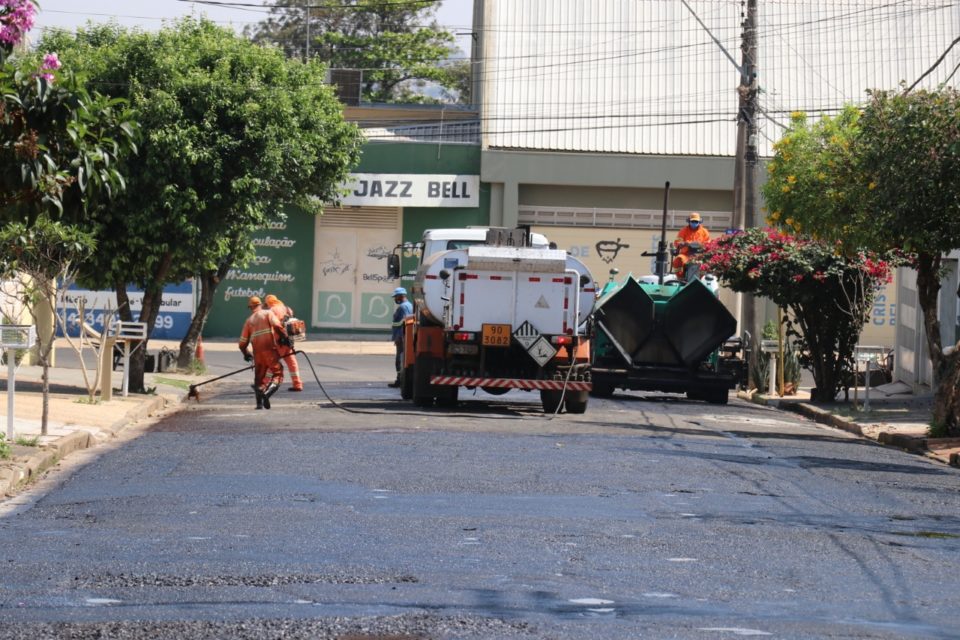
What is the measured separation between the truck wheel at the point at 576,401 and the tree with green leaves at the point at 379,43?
4134 cm

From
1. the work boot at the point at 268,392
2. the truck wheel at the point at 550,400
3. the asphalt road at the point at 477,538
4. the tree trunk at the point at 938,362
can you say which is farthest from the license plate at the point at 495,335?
the tree trunk at the point at 938,362

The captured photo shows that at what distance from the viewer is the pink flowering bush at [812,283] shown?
25.6 m

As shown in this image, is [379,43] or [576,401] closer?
[576,401]

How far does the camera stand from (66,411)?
765 inches

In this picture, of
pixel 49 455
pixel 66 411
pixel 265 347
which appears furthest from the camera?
pixel 265 347

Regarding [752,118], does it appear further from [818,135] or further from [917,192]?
[917,192]

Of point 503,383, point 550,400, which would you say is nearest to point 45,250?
point 503,383

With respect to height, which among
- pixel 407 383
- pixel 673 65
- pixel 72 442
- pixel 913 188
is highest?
pixel 673 65

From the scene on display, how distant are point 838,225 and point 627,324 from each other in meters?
4.79

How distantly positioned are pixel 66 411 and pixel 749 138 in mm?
14984

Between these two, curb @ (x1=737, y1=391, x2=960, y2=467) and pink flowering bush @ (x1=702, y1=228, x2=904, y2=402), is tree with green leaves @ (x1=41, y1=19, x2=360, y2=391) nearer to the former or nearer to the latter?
pink flowering bush @ (x1=702, y1=228, x2=904, y2=402)

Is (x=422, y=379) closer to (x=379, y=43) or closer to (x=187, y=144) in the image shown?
(x=187, y=144)

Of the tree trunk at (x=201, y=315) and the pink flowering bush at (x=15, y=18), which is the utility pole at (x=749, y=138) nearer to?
the tree trunk at (x=201, y=315)

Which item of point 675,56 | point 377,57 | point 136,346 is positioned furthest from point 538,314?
point 377,57
